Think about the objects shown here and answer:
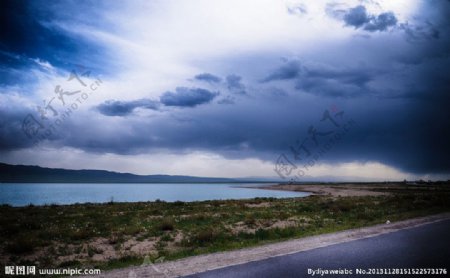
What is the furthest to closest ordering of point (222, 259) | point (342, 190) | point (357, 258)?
point (342, 190)
point (222, 259)
point (357, 258)

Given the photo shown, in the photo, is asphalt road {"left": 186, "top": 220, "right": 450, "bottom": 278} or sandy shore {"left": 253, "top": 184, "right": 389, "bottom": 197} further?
sandy shore {"left": 253, "top": 184, "right": 389, "bottom": 197}

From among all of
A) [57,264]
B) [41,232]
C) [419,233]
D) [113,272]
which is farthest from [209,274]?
[41,232]

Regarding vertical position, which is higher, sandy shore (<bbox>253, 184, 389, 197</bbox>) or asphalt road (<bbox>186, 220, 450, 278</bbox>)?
asphalt road (<bbox>186, 220, 450, 278</bbox>)

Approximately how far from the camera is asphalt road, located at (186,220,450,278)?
9172mm

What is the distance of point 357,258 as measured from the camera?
33.9ft

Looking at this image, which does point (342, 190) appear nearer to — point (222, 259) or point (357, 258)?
point (357, 258)

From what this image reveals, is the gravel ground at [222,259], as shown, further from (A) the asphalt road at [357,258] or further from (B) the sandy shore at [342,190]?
(B) the sandy shore at [342,190]

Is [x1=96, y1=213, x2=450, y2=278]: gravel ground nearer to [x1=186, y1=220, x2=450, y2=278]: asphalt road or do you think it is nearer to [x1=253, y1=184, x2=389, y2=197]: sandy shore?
[x1=186, y1=220, x2=450, y2=278]: asphalt road

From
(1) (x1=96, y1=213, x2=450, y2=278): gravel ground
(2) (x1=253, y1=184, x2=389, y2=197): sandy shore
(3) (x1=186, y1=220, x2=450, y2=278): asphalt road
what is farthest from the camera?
(2) (x1=253, y1=184, x2=389, y2=197): sandy shore

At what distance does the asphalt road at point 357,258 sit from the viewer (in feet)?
30.1

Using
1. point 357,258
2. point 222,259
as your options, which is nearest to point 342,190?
point 357,258

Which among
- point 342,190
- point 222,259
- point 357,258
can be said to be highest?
point 357,258

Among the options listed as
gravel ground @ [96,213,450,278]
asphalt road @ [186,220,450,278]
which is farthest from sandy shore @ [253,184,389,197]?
asphalt road @ [186,220,450,278]

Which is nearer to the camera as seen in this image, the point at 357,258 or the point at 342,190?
the point at 357,258
